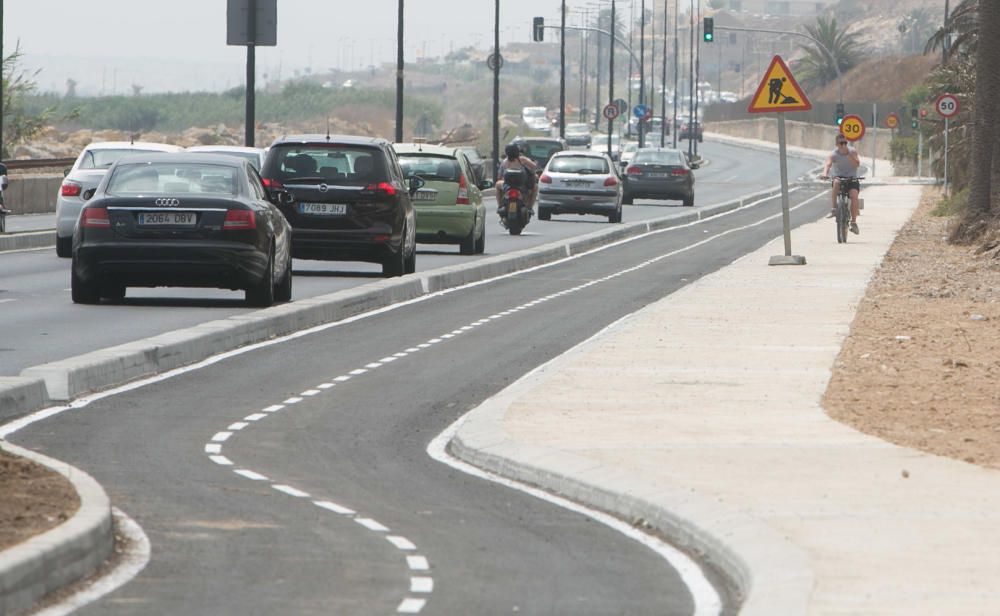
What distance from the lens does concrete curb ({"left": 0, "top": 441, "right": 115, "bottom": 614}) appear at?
731cm

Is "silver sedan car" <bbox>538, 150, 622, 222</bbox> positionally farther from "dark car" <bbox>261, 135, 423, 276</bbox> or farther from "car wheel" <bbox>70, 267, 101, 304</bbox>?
"car wheel" <bbox>70, 267, 101, 304</bbox>

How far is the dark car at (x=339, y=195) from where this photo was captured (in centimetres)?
2727

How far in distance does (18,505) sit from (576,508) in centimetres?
258

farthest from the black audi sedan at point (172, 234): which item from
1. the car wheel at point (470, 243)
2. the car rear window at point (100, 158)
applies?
the car wheel at point (470, 243)

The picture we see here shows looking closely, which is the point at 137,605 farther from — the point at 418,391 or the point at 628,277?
the point at 628,277

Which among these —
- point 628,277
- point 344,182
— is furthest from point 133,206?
point 628,277

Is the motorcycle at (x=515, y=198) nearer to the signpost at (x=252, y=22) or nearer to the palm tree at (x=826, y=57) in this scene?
the signpost at (x=252, y=22)

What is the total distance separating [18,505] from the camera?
29.1ft

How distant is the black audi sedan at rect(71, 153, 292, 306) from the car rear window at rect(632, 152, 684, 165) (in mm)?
44438

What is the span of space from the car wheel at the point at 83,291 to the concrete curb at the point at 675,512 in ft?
31.5

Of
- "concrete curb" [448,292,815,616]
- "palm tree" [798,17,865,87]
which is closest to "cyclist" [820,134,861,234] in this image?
"concrete curb" [448,292,815,616]

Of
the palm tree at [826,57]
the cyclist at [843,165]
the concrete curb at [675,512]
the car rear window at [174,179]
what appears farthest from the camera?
the palm tree at [826,57]

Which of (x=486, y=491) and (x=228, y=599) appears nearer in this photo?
(x=228, y=599)

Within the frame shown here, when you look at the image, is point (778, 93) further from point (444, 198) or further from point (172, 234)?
point (172, 234)
